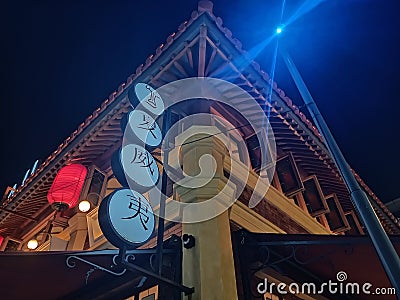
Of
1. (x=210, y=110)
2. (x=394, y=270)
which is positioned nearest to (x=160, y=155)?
(x=210, y=110)

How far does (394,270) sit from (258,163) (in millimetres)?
4431

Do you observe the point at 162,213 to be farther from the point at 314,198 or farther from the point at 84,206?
the point at 314,198

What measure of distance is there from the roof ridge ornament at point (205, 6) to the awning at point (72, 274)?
13.1 ft

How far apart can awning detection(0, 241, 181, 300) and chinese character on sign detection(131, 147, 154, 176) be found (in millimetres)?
1130

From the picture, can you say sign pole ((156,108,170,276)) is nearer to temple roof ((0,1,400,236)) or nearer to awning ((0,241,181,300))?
awning ((0,241,181,300))

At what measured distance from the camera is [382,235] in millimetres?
3104

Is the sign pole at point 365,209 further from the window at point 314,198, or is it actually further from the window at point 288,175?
the window at point 314,198

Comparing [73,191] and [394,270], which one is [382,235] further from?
[73,191]

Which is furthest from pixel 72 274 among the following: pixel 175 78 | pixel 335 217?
pixel 335 217

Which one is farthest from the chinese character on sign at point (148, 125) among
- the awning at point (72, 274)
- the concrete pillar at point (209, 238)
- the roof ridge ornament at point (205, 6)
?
the roof ridge ornament at point (205, 6)

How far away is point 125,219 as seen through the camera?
13.1 feet

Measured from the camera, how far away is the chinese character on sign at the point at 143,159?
4.63 metres

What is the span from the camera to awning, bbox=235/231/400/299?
4.73 metres

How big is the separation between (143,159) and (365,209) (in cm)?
282
